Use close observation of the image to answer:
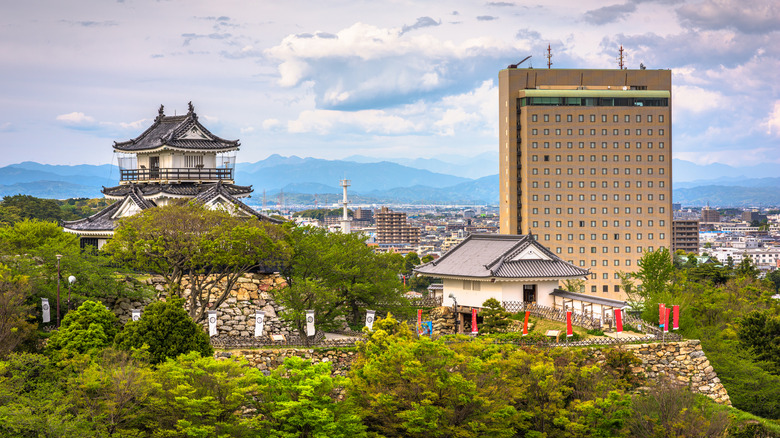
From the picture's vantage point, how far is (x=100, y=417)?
77.5ft

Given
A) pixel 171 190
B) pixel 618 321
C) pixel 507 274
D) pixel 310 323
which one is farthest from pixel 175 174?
pixel 618 321

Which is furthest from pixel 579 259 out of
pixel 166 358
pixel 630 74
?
pixel 166 358

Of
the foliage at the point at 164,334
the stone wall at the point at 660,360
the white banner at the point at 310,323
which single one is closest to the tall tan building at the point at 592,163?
the stone wall at the point at 660,360

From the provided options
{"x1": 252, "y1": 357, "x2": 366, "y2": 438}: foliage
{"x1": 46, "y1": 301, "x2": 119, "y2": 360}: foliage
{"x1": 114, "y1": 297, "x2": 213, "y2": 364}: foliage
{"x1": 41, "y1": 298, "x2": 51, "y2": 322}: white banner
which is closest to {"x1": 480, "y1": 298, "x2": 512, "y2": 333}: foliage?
{"x1": 252, "y1": 357, "x2": 366, "y2": 438}: foliage

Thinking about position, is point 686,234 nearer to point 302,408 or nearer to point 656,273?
point 656,273

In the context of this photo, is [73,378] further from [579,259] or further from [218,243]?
[579,259]

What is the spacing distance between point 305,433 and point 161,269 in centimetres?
1331

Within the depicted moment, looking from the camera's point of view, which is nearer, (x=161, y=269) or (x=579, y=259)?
(x=161, y=269)

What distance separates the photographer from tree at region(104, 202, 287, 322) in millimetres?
34312

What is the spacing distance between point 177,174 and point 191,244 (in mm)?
11848

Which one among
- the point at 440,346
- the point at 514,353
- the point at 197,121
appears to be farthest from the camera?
the point at 197,121

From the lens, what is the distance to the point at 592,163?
359ft

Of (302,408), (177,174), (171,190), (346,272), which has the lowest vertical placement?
(302,408)

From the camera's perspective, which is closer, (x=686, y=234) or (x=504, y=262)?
(x=504, y=262)
